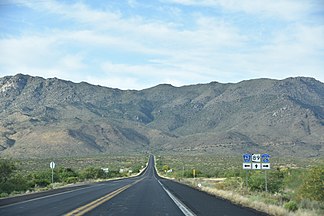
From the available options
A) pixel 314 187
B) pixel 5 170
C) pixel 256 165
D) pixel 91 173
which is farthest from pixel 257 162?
pixel 91 173

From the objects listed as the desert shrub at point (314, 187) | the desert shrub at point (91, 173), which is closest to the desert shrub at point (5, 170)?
the desert shrub at point (314, 187)

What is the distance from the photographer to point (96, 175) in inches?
3152

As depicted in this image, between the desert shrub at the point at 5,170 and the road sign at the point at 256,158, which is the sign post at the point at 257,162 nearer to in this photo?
the road sign at the point at 256,158

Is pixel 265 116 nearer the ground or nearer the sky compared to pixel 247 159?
nearer the sky

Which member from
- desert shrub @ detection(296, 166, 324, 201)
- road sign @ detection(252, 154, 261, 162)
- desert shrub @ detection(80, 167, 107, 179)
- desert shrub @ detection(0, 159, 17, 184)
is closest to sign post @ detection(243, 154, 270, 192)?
road sign @ detection(252, 154, 261, 162)

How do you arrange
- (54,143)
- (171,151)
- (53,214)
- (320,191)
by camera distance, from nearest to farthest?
(53,214) → (320,191) → (54,143) → (171,151)

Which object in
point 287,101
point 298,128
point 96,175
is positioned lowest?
point 96,175

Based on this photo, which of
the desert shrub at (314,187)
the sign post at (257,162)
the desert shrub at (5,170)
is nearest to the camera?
the desert shrub at (314,187)

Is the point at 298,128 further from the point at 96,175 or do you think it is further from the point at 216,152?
the point at 96,175

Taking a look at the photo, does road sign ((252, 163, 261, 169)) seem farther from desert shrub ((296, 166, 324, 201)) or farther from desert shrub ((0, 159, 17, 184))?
desert shrub ((0, 159, 17, 184))

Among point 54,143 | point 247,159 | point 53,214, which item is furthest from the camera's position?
point 54,143

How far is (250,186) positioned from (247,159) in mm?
5401

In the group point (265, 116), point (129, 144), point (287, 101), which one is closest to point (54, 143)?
point (129, 144)

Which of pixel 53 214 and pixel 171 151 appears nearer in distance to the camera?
pixel 53 214
